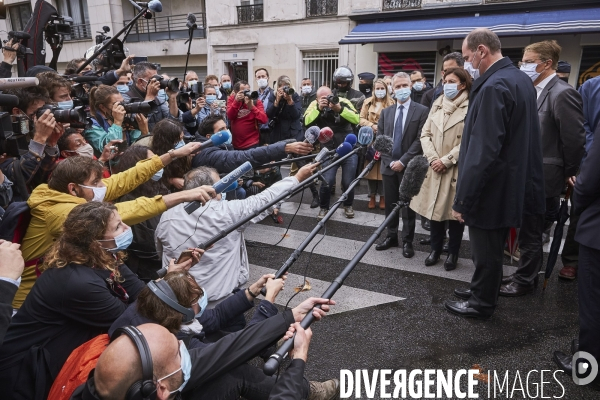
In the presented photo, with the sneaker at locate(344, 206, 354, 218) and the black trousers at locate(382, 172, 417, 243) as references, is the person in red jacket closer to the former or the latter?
the sneaker at locate(344, 206, 354, 218)

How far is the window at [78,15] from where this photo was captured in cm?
2342

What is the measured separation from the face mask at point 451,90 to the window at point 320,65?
12.7 m

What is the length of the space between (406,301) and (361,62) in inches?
521

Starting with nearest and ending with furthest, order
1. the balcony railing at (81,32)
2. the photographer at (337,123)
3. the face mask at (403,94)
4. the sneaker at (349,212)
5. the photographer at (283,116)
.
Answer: the face mask at (403,94)
the photographer at (337,123)
the sneaker at (349,212)
the photographer at (283,116)
the balcony railing at (81,32)

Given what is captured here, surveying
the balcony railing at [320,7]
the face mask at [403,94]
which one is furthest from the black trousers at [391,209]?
the balcony railing at [320,7]

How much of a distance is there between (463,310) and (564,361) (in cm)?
82

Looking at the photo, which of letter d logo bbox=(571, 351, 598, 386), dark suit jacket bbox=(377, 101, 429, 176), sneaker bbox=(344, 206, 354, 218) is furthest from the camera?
sneaker bbox=(344, 206, 354, 218)

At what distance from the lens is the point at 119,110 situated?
13.9 feet

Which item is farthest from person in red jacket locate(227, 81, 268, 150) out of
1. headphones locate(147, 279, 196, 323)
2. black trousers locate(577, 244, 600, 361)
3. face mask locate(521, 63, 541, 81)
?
black trousers locate(577, 244, 600, 361)

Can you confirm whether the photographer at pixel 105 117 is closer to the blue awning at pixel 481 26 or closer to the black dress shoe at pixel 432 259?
the black dress shoe at pixel 432 259

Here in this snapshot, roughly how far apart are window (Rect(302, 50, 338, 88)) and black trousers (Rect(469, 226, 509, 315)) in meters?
14.0

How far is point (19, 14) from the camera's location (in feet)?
85.7

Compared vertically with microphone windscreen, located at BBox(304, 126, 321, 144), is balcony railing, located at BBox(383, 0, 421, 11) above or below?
above

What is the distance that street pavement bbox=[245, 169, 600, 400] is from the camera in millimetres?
3051
